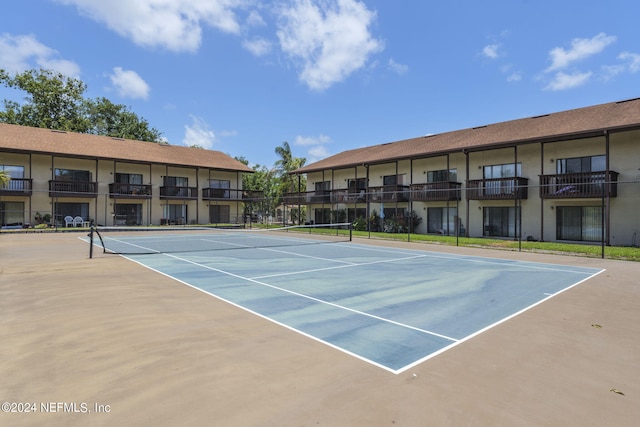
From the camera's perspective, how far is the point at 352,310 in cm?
650

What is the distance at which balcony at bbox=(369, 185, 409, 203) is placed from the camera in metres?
30.4

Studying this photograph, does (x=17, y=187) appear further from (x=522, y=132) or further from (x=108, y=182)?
(x=522, y=132)

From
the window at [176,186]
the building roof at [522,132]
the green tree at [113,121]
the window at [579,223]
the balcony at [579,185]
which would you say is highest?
the green tree at [113,121]

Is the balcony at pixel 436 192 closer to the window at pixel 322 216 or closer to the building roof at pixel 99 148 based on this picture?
the window at pixel 322 216

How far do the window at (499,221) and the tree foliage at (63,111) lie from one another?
4458cm

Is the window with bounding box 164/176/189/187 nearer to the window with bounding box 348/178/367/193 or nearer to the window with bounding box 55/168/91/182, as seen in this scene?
the window with bounding box 55/168/91/182

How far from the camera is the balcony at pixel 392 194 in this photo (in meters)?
30.4

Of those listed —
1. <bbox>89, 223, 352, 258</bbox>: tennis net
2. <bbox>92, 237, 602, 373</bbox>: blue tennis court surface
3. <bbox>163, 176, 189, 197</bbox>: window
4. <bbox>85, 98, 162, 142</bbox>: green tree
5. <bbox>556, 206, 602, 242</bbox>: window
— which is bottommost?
<bbox>92, 237, 602, 373</bbox>: blue tennis court surface

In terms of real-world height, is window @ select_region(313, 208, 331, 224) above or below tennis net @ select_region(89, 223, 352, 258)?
above

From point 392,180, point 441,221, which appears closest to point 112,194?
point 392,180

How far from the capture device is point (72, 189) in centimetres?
3111

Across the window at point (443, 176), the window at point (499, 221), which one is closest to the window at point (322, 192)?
the window at point (443, 176)

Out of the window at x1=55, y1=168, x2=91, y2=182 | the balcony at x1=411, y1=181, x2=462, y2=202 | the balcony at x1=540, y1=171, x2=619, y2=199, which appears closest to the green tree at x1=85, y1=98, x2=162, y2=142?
the window at x1=55, y1=168, x2=91, y2=182

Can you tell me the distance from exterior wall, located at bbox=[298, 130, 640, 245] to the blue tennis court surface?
26.7 ft
